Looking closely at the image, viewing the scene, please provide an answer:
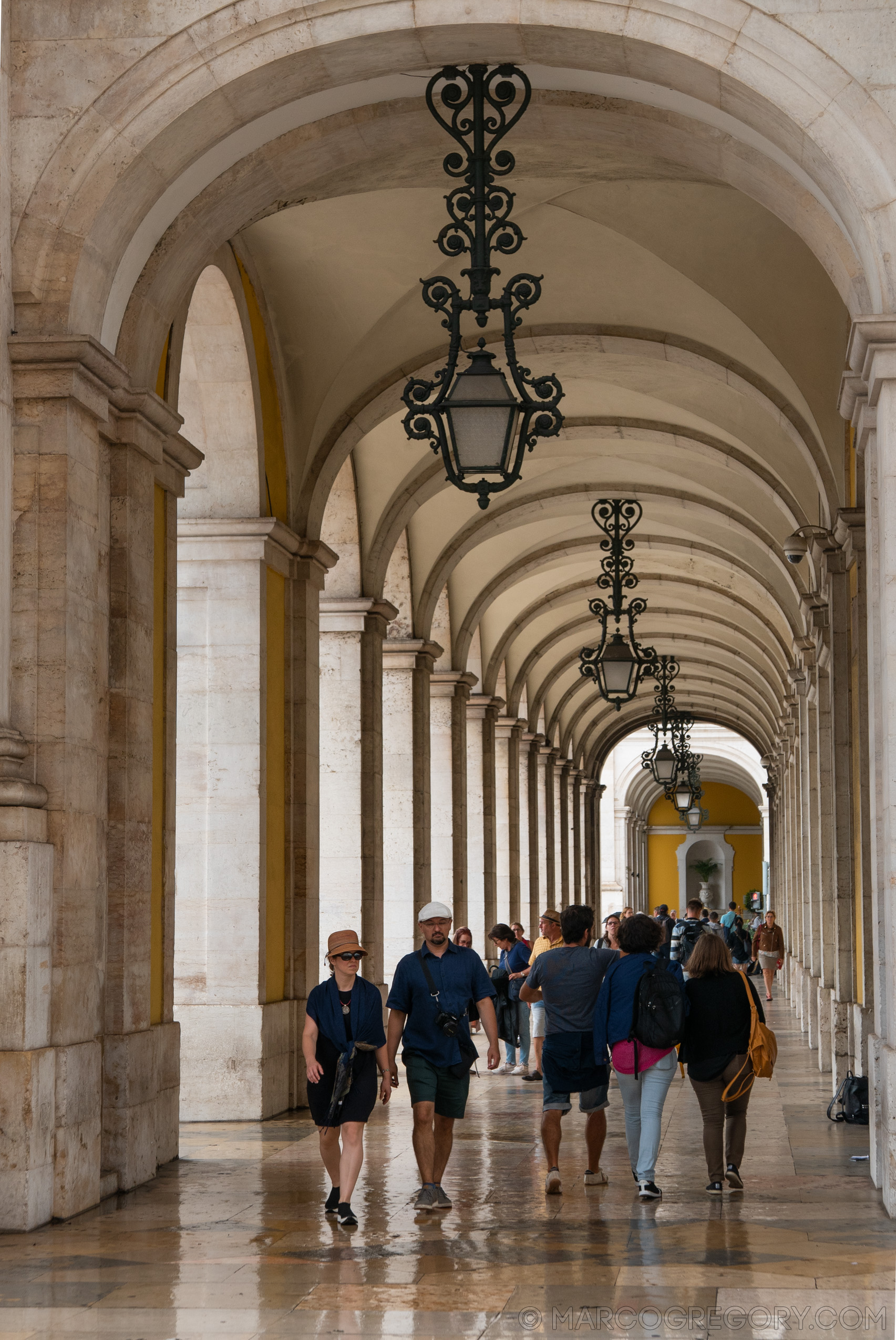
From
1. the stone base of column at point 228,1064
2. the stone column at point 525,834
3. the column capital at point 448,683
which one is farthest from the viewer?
the stone column at point 525,834

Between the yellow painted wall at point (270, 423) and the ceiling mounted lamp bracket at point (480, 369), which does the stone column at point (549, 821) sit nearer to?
the yellow painted wall at point (270, 423)

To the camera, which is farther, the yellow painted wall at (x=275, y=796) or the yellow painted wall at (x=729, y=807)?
the yellow painted wall at (x=729, y=807)

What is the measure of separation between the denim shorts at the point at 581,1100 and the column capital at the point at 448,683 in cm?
1246

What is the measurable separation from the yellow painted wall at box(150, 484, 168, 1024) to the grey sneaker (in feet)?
6.49

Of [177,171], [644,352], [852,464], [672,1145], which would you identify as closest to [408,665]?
[644,352]

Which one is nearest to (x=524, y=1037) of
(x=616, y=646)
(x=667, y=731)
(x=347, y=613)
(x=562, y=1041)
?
(x=616, y=646)

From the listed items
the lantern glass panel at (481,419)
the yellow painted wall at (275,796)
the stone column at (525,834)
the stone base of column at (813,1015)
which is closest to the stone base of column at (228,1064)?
the yellow painted wall at (275,796)

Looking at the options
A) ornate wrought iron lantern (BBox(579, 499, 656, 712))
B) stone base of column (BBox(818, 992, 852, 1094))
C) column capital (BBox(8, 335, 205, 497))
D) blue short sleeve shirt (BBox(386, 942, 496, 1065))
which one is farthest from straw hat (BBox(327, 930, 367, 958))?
ornate wrought iron lantern (BBox(579, 499, 656, 712))

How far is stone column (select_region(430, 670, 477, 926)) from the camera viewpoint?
19812 millimetres

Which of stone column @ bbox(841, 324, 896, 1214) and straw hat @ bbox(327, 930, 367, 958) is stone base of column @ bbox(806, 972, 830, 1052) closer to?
stone column @ bbox(841, 324, 896, 1214)

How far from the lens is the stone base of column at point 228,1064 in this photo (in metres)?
10.3

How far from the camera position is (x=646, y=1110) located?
7.28 metres

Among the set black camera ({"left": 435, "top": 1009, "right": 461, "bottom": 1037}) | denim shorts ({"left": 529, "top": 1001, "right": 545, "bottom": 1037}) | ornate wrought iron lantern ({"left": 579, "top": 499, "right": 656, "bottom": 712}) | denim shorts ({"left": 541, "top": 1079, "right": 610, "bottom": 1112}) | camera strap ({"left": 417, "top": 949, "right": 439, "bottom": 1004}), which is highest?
ornate wrought iron lantern ({"left": 579, "top": 499, "right": 656, "bottom": 712})

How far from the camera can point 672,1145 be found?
917cm
